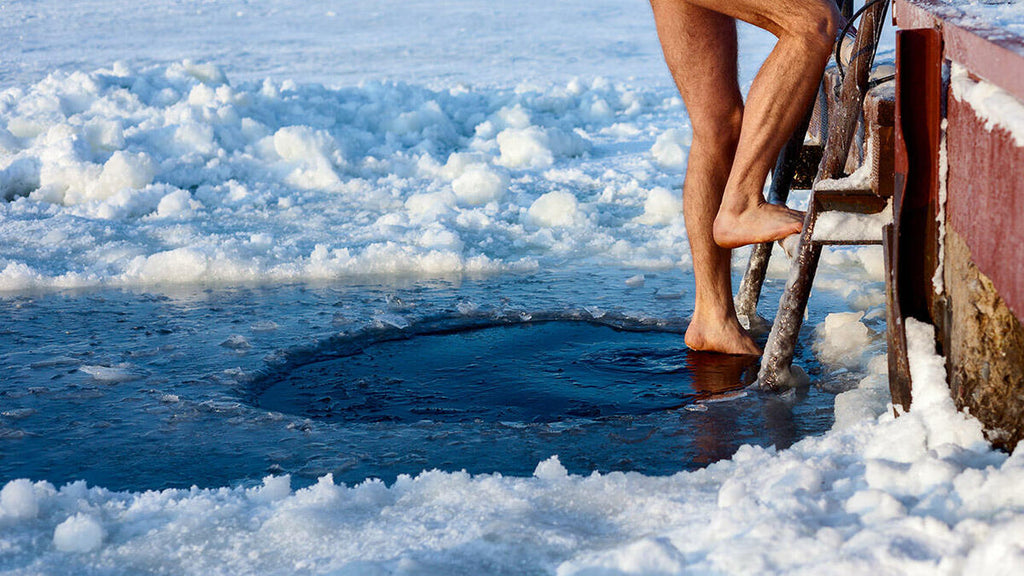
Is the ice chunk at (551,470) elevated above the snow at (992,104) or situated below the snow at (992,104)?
below

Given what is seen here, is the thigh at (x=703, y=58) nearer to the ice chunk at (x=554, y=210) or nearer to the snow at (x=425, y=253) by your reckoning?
the snow at (x=425, y=253)

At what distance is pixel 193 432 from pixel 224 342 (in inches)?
31.5

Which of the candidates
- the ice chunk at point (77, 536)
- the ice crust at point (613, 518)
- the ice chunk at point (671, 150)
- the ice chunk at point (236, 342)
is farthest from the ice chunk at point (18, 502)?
the ice chunk at point (671, 150)

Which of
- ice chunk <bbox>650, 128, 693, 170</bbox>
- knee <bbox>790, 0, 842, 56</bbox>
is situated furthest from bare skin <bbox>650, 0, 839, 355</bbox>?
ice chunk <bbox>650, 128, 693, 170</bbox>

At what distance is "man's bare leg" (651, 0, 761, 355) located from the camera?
3.00m

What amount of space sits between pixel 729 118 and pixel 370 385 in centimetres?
129

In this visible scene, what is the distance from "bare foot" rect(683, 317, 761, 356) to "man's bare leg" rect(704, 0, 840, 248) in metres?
0.42

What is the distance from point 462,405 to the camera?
9.19 feet

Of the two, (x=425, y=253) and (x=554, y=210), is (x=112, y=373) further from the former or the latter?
(x=554, y=210)

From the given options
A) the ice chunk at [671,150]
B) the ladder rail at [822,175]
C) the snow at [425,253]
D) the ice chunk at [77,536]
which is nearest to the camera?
the snow at [425,253]

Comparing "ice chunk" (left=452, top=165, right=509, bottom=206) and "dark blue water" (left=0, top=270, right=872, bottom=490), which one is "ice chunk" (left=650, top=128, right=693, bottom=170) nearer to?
"ice chunk" (left=452, top=165, right=509, bottom=206)

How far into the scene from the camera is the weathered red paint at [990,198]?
5.20 ft

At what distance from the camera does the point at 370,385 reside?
9.80 feet

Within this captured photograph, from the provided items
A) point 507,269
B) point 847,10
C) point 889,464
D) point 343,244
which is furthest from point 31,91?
point 889,464
